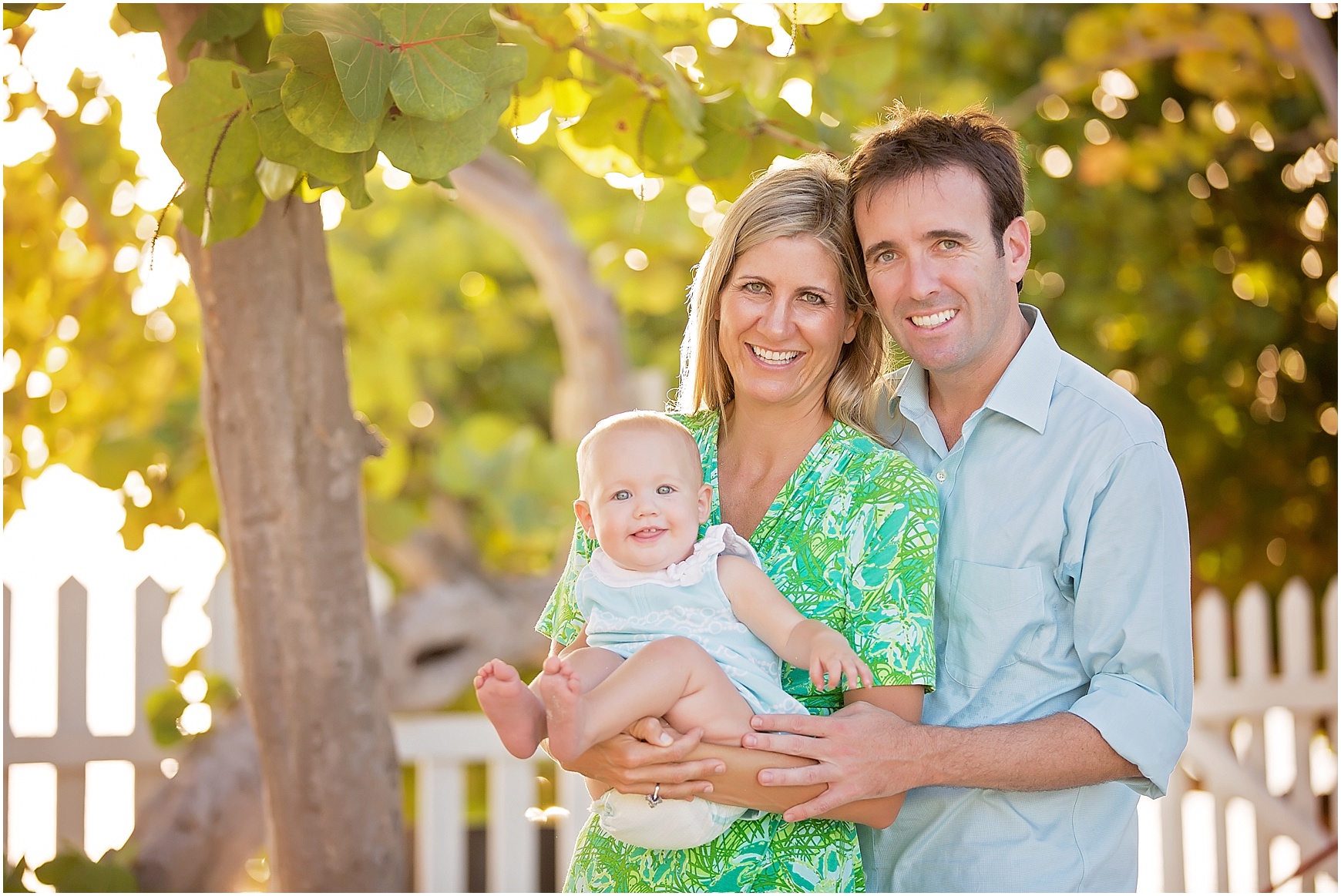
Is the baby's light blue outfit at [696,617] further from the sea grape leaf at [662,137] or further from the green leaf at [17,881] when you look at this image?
the green leaf at [17,881]

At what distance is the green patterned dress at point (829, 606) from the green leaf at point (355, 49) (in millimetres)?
812

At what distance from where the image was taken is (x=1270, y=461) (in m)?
5.36

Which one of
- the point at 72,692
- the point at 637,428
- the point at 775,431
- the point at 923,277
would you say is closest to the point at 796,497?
the point at 775,431

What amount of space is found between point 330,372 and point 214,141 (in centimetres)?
58

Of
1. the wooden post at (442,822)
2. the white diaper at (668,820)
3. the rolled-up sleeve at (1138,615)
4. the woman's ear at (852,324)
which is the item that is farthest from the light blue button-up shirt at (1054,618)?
the wooden post at (442,822)

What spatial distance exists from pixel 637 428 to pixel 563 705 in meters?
0.45

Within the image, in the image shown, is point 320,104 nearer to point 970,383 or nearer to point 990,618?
point 970,383

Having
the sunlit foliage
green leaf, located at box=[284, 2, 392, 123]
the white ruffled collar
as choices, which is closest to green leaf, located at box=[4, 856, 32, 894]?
the sunlit foliage

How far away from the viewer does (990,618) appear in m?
1.73

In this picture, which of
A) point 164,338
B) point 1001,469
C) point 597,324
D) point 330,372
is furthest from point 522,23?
point 164,338

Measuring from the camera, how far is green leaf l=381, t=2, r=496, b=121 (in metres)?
1.61

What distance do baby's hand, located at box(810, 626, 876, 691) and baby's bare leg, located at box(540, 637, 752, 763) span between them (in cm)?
13

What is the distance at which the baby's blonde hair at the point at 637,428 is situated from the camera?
5.83ft

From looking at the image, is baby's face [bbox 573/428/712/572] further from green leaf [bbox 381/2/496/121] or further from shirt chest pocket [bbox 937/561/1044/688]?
green leaf [bbox 381/2/496/121]
